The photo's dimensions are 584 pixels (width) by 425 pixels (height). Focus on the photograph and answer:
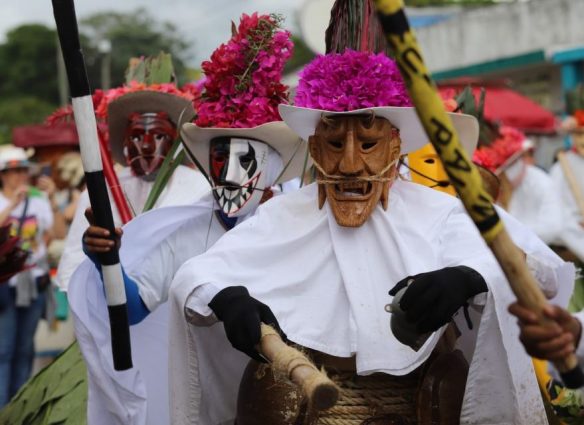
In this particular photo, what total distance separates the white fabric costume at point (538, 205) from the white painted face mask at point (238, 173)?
431 centimetres

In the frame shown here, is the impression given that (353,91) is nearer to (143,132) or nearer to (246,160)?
(246,160)

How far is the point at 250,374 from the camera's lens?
390 cm

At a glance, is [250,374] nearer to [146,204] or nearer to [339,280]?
[339,280]

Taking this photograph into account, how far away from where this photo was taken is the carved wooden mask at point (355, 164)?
12.5 feet

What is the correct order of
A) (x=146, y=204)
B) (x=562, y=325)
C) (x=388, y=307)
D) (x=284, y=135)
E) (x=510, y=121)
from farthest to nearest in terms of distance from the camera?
(x=510, y=121) → (x=146, y=204) → (x=284, y=135) → (x=388, y=307) → (x=562, y=325)

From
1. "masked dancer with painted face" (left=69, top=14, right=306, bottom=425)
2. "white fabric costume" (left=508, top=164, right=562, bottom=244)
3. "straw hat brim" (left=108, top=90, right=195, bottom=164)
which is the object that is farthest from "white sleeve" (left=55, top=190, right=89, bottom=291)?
"white fabric costume" (left=508, top=164, right=562, bottom=244)

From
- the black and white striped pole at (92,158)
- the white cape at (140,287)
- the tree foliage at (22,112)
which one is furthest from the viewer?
the tree foliage at (22,112)

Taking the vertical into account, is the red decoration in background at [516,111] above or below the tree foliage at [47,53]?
below

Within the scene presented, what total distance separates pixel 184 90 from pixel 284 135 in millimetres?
1960

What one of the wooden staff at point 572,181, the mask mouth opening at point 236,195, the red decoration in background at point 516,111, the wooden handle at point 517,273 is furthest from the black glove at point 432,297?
the red decoration in background at point 516,111

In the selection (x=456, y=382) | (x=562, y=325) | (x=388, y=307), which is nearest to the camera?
(x=562, y=325)

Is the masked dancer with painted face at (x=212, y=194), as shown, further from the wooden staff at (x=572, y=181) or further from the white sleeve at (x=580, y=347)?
the wooden staff at (x=572, y=181)

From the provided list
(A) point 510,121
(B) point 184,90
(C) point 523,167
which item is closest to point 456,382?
(B) point 184,90

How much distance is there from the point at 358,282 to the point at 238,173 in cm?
101
